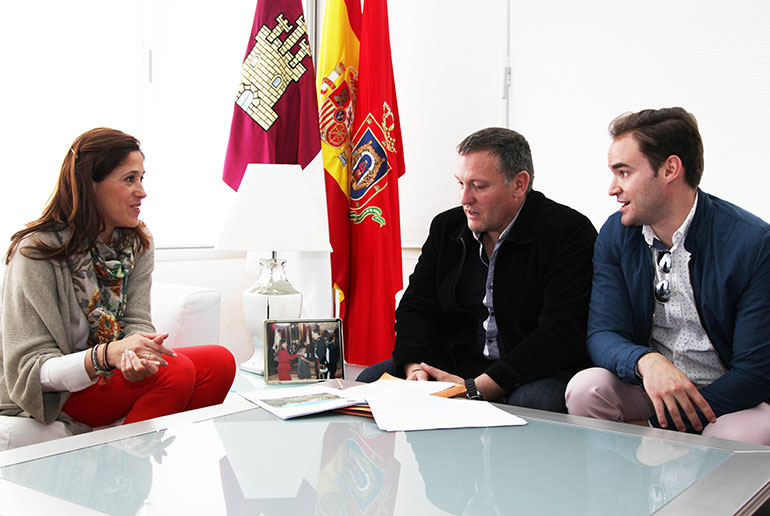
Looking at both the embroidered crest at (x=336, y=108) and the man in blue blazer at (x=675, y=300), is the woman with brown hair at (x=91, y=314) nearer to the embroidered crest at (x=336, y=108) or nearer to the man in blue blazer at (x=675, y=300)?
the man in blue blazer at (x=675, y=300)

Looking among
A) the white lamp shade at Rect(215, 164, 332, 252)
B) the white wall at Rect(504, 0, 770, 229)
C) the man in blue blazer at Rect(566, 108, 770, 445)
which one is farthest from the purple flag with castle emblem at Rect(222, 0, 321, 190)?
the man in blue blazer at Rect(566, 108, 770, 445)

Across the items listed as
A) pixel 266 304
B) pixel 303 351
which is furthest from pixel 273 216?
pixel 303 351

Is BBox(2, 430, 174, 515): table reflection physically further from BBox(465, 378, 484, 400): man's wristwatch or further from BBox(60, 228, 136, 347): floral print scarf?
A: BBox(465, 378, 484, 400): man's wristwatch

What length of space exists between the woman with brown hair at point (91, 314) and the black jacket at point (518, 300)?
0.67 meters

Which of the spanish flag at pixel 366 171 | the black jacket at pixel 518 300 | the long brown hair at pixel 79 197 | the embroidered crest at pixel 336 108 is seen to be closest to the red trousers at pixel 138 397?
the long brown hair at pixel 79 197

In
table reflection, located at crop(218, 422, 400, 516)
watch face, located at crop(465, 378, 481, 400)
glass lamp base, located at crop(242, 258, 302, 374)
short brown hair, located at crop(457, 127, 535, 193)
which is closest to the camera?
table reflection, located at crop(218, 422, 400, 516)

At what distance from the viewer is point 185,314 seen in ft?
6.75

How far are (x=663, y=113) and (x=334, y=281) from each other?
5.29ft

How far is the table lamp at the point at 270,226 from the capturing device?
2.30m

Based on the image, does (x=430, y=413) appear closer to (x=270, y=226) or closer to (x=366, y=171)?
(x=270, y=226)

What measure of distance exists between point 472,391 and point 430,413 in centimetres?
44

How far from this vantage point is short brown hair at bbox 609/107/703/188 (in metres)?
1.69

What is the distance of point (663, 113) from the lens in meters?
1.71

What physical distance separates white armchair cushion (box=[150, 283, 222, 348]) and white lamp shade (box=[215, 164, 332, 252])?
0.25 m
